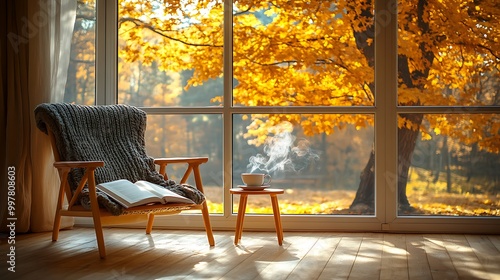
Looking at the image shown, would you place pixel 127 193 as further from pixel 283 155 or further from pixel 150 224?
pixel 283 155

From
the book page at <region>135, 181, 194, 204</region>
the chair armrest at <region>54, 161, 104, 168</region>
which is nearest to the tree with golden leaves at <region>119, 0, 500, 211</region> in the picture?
the book page at <region>135, 181, 194, 204</region>

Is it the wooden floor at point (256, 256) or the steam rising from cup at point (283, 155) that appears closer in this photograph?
the wooden floor at point (256, 256)

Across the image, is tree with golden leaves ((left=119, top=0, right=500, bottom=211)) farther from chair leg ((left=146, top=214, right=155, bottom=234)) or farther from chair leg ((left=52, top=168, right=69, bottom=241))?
chair leg ((left=52, top=168, right=69, bottom=241))

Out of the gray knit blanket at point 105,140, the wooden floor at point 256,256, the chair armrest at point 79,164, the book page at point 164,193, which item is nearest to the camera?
the wooden floor at point 256,256

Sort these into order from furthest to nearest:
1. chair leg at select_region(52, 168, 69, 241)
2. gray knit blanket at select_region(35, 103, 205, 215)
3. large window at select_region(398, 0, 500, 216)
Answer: large window at select_region(398, 0, 500, 216), gray knit blanket at select_region(35, 103, 205, 215), chair leg at select_region(52, 168, 69, 241)

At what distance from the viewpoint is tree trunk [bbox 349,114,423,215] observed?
4.68 metres

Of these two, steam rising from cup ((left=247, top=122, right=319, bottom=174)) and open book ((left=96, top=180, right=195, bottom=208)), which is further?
steam rising from cup ((left=247, top=122, right=319, bottom=174))

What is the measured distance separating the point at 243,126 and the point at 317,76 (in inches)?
23.0

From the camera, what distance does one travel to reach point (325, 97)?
476cm

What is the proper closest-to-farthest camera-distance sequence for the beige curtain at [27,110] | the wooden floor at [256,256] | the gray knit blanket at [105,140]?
the wooden floor at [256,256] < the gray knit blanket at [105,140] < the beige curtain at [27,110]

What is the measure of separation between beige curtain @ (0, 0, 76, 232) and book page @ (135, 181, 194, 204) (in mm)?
840

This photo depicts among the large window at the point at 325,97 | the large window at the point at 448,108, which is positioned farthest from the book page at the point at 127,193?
the large window at the point at 448,108

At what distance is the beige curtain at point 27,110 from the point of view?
178 inches

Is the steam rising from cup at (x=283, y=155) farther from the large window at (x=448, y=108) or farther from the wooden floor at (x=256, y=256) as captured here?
the large window at (x=448, y=108)
